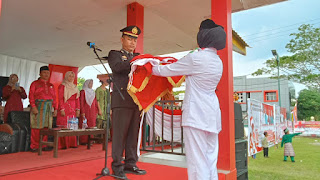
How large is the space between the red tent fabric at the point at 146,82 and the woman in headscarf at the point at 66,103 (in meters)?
3.09

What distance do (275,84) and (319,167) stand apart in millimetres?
21254

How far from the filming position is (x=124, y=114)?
8.60 ft

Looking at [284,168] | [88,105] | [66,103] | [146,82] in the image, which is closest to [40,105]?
[66,103]

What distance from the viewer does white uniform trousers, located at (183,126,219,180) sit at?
199 centimetres

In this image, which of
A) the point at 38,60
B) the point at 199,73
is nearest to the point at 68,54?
the point at 38,60

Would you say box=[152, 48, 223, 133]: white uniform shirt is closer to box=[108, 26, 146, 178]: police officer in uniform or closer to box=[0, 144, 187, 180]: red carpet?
box=[108, 26, 146, 178]: police officer in uniform

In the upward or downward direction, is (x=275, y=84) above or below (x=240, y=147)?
above

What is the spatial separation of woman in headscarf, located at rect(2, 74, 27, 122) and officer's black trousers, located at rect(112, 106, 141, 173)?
13.9ft

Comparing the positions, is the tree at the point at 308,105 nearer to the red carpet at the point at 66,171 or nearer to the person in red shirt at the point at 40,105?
the red carpet at the point at 66,171

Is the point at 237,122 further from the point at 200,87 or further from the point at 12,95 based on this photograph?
the point at 12,95

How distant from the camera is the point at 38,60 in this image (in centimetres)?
1081

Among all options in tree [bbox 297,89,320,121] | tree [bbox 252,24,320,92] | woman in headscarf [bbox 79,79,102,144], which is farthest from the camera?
tree [bbox 297,89,320,121]

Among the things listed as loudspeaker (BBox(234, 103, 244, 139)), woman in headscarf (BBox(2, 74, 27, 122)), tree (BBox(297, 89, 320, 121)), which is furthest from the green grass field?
tree (BBox(297, 89, 320, 121))

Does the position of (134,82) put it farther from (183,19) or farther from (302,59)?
(302,59)
